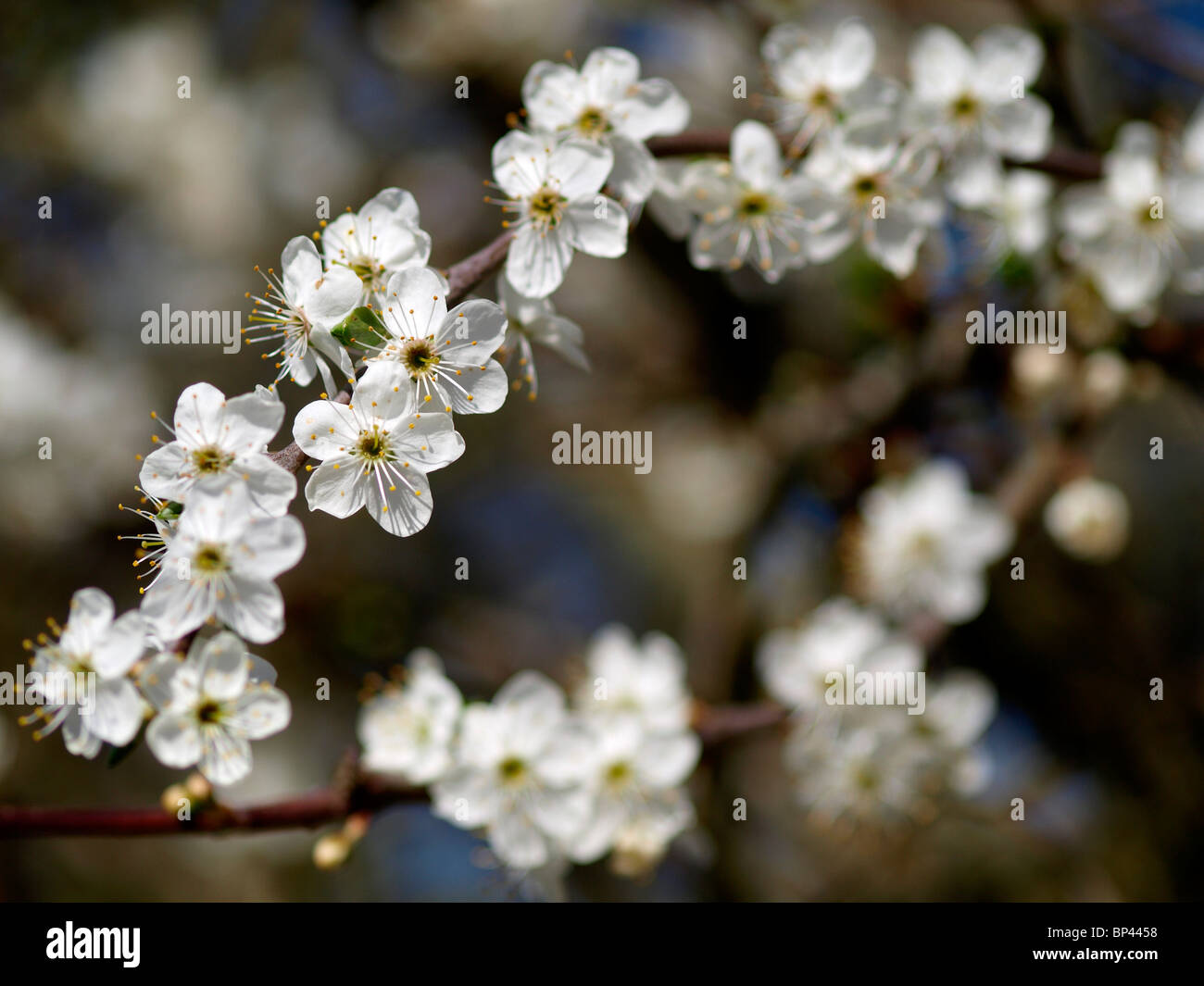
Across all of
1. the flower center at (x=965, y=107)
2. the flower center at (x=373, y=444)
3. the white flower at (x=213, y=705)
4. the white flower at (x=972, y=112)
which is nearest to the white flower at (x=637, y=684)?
the white flower at (x=213, y=705)

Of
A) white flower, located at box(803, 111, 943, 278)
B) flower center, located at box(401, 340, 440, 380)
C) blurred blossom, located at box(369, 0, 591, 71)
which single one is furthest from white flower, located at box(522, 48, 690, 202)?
blurred blossom, located at box(369, 0, 591, 71)

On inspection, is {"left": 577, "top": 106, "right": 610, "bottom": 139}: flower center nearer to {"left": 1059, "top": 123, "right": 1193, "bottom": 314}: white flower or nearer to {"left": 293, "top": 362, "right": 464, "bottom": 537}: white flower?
{"left": 293, "top": 362, "right": 464, "bottom": 537}: white flower

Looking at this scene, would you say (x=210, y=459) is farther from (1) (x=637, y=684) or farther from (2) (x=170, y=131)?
(2) (x=170, y=131)

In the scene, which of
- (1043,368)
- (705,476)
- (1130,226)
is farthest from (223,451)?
(705,476)

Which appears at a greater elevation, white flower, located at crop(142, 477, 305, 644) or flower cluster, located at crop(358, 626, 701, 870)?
white flower, located at crop(142, 477, 305, 644)

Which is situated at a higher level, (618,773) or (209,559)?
(209,559)

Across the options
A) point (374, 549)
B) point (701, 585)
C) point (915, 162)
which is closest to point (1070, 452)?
point (915, 162)
